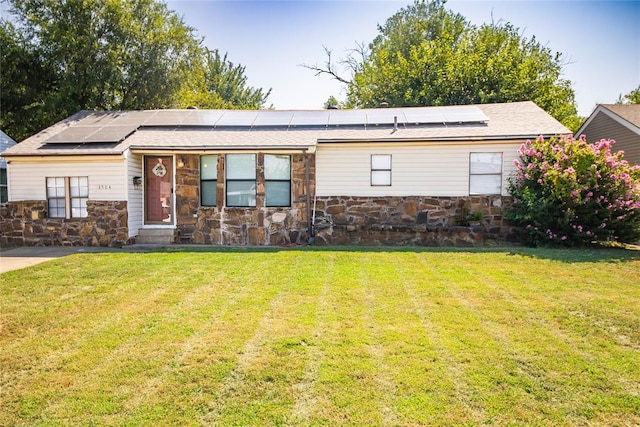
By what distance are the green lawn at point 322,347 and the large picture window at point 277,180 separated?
4.22 meters

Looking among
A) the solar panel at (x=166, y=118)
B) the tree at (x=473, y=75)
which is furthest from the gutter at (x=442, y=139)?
the tree at (x=473, y=75)

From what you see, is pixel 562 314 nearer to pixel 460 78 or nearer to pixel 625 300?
pixel 625 300

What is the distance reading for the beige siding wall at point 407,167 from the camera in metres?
10.2

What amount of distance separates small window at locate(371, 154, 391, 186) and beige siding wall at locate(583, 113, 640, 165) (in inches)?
363

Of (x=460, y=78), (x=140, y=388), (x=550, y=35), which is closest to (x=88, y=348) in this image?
(x=140, y=388)

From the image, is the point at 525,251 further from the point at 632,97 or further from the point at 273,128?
the point at 632,97

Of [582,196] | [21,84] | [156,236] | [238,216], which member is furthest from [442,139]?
[21,84]

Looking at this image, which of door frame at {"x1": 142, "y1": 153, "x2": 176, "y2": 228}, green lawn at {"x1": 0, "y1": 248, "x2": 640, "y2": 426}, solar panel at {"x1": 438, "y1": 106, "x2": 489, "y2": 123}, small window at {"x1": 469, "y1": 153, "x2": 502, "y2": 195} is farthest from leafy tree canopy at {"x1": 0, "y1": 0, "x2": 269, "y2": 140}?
small window at {"x1": 469, "y1": 153, "x2": 502, "y2": 195}

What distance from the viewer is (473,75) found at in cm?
1909

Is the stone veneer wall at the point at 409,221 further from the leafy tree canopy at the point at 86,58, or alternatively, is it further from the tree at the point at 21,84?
the tree at the point at 21,84

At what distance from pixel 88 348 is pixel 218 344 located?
1249 millimetres

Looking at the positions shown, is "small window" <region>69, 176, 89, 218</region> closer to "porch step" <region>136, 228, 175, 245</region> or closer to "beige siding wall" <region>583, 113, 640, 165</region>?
"porch step" <region>136, 228, 175, 245</region>

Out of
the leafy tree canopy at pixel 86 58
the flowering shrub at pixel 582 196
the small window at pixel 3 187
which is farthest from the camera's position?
the leafy tree canopy at pixel 86 58

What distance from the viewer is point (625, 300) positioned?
4832 mm
